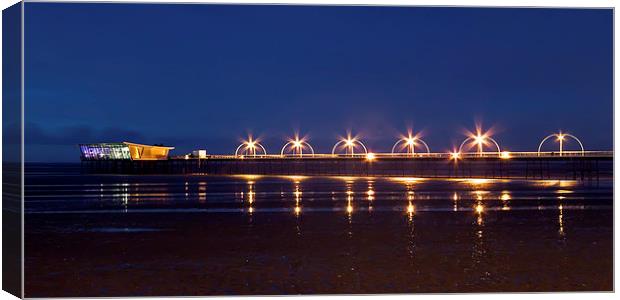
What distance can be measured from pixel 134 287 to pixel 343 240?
413 centimetres

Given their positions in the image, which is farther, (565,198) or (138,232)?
(565,198)

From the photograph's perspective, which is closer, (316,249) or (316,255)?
(316,255)

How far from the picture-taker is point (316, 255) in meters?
9.86

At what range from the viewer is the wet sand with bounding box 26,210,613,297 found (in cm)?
800

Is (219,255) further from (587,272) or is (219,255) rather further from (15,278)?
(587,272)

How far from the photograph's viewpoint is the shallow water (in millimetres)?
8070

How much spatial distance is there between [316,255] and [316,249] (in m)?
0.50

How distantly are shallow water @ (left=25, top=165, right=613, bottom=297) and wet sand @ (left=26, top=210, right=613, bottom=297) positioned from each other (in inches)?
0.7

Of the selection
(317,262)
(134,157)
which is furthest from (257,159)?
(317,262)

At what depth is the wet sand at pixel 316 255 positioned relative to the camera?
8.00 meters

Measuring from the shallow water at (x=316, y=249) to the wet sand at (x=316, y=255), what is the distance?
18 mm

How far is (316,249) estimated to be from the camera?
10359mm

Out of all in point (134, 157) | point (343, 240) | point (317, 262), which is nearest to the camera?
point (317, 262)

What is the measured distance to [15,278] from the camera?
7.32 m
